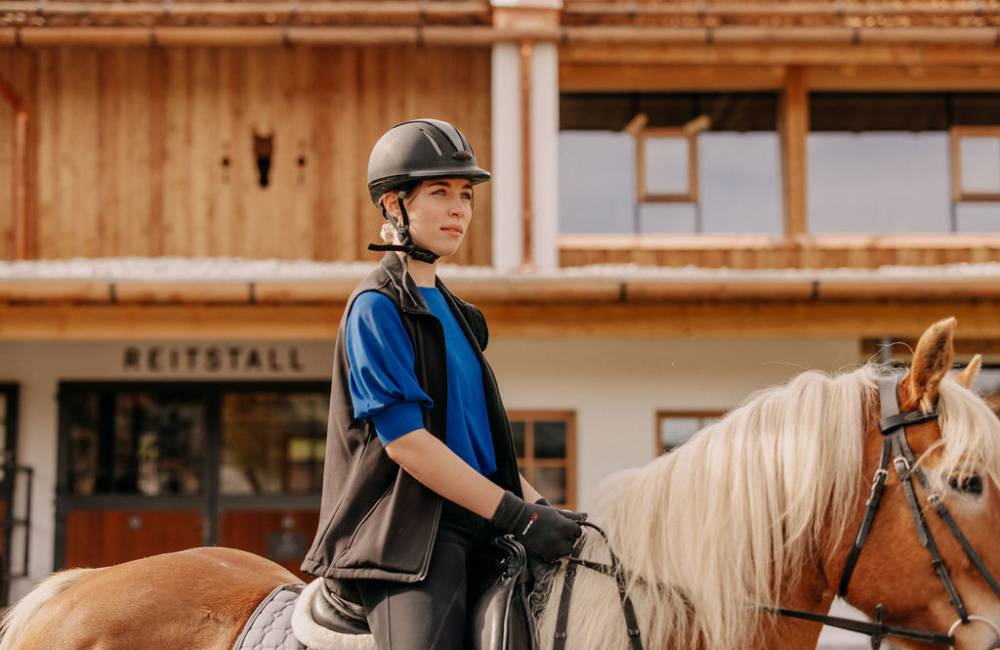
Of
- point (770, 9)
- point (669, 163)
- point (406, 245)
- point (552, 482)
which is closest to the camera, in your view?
point (406, 245)

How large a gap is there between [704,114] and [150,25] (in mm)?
5544

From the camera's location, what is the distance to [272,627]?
247 centimetres

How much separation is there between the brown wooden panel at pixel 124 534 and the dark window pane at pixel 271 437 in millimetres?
603

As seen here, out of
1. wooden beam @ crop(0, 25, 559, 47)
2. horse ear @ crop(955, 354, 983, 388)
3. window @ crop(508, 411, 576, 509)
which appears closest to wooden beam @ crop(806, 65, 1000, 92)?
wooden beam @ crop(0, 25, 559, 47)

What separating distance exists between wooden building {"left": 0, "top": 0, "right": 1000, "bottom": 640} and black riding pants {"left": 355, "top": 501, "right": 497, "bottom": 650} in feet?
24.4

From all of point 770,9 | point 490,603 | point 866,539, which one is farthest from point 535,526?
point 770,9

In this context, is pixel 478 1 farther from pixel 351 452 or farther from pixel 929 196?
pixel 351 452

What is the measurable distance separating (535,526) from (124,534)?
8.98m

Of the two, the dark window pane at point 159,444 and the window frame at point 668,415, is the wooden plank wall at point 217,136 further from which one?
the window frame at point 668,415

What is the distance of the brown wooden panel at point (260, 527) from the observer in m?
10.2

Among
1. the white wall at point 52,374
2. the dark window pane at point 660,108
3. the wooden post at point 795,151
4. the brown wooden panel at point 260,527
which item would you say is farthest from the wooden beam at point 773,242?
the brown wooden panel at point 260,527

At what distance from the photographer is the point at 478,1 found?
10188 millimetres

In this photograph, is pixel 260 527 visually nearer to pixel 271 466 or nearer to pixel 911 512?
pixel 271 466

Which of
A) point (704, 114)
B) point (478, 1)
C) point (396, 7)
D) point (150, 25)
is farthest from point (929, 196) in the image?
point (150, 25)
